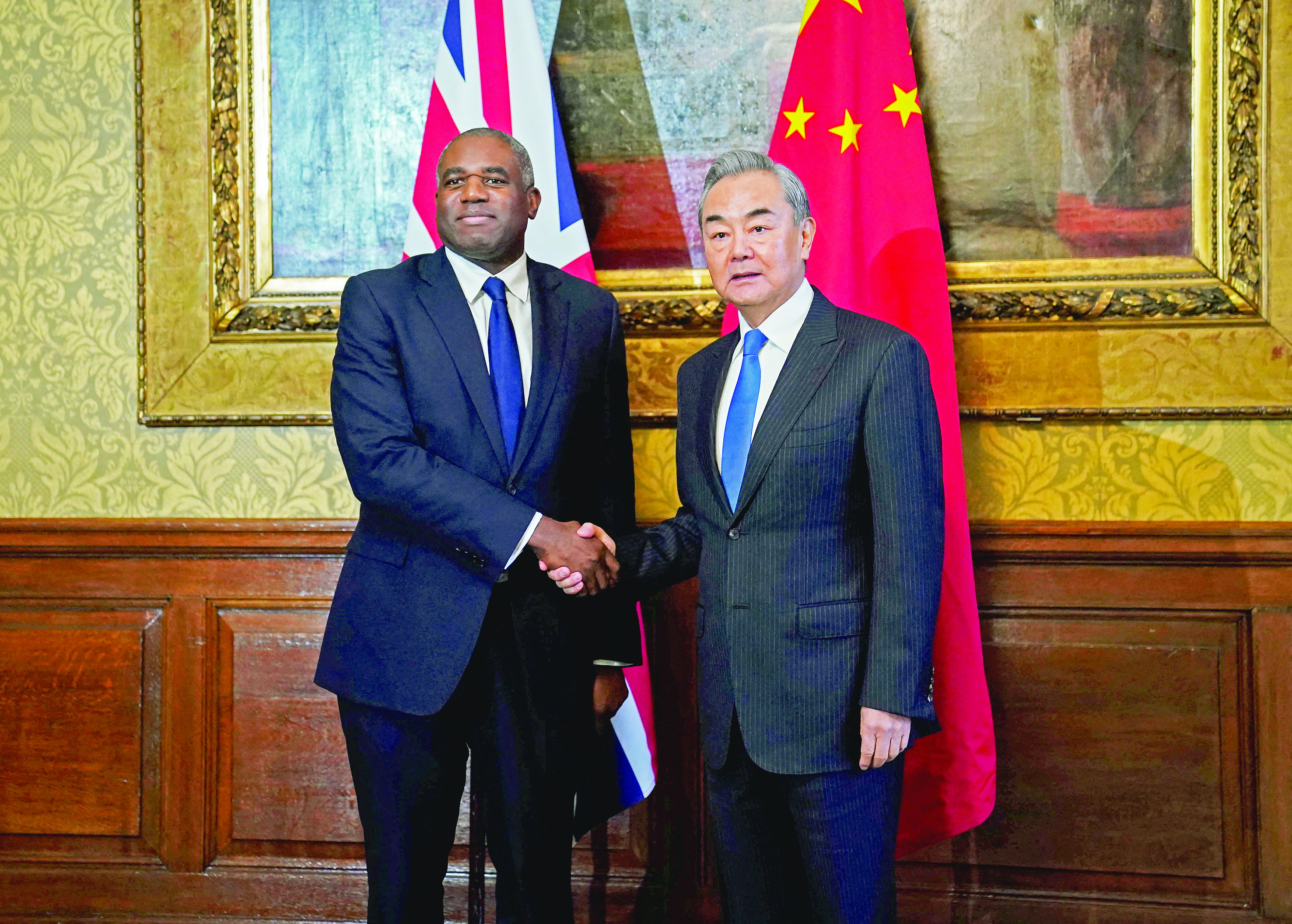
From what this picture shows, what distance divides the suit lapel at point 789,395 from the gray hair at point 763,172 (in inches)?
8.6

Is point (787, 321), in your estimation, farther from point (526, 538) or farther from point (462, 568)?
point (462, 568)

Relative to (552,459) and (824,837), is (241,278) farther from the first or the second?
(824,837)

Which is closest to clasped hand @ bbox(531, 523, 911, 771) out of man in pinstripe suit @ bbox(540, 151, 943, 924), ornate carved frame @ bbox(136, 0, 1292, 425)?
man in pinstripe suit @ bbox(540, 151, 943, 924)

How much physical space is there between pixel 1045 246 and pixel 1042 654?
100cm

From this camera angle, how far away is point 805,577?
1.63 meters

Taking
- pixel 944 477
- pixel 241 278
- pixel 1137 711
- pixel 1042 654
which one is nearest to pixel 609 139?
pixel 241 278

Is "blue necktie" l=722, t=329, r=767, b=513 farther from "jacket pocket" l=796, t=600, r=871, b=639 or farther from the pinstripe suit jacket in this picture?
"jacket pocket" l=796, t=600, r=871, b=639

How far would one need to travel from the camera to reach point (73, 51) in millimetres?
2797

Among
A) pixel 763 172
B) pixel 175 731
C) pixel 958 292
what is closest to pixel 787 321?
pixel 763 172

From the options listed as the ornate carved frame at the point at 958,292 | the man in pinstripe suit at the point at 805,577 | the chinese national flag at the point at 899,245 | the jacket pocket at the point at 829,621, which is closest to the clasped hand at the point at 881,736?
the man in pinstripe suit at the point at 805,577

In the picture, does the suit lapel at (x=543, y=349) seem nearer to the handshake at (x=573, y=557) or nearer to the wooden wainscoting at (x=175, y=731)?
the handshake at (x=573, y=557)

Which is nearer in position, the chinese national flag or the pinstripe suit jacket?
the pinstripe suit jacket

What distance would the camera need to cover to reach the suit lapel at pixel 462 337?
Answer: 6.10 ft

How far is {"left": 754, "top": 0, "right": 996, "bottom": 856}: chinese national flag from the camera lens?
2.28 m
